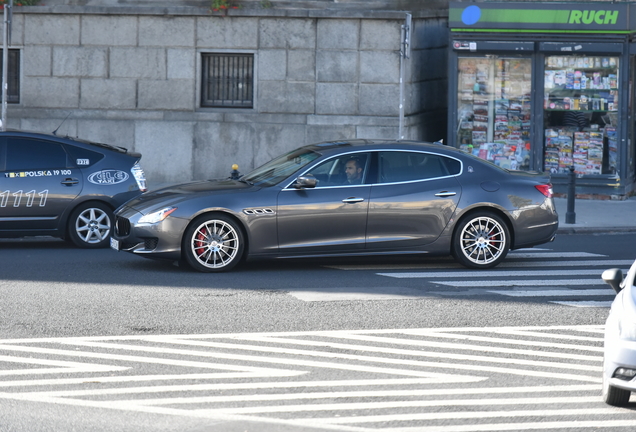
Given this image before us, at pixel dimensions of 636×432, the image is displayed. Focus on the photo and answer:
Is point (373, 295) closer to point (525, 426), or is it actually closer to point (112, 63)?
point (525, 426)

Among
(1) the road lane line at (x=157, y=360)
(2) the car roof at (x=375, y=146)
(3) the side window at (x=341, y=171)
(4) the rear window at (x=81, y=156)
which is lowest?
(1) the road lane line at (x=157, y=360)

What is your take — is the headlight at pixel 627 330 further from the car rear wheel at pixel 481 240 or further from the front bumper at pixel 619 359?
the car rear wheel at pixel 481 240

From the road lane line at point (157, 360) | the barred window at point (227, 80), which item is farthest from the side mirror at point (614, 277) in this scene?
the barred window at point (227, 80)

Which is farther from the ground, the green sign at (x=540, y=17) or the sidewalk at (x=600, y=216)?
the green sign at (x=540, y=17)

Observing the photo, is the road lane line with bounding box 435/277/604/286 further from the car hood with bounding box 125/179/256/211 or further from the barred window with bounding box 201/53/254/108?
the barred window with bounding box 201/53/254/108

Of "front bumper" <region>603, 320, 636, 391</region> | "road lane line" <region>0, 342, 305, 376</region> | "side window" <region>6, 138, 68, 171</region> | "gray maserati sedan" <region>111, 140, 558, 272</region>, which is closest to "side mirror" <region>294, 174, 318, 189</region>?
"gray maserati sedan" <region>111, 140, 558, 272</region>

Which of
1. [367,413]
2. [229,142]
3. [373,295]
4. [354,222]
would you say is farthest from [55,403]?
[229,142]

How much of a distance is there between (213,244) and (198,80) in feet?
32.4

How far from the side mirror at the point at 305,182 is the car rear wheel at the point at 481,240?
1.82 m

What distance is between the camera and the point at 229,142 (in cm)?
2077

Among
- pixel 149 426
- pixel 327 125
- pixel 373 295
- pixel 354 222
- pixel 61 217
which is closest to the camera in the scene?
pixel 149 426

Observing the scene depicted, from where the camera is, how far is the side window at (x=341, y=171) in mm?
12008

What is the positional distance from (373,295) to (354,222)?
4.95ft

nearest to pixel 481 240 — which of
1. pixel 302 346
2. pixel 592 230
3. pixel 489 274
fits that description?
pixel 489 274
